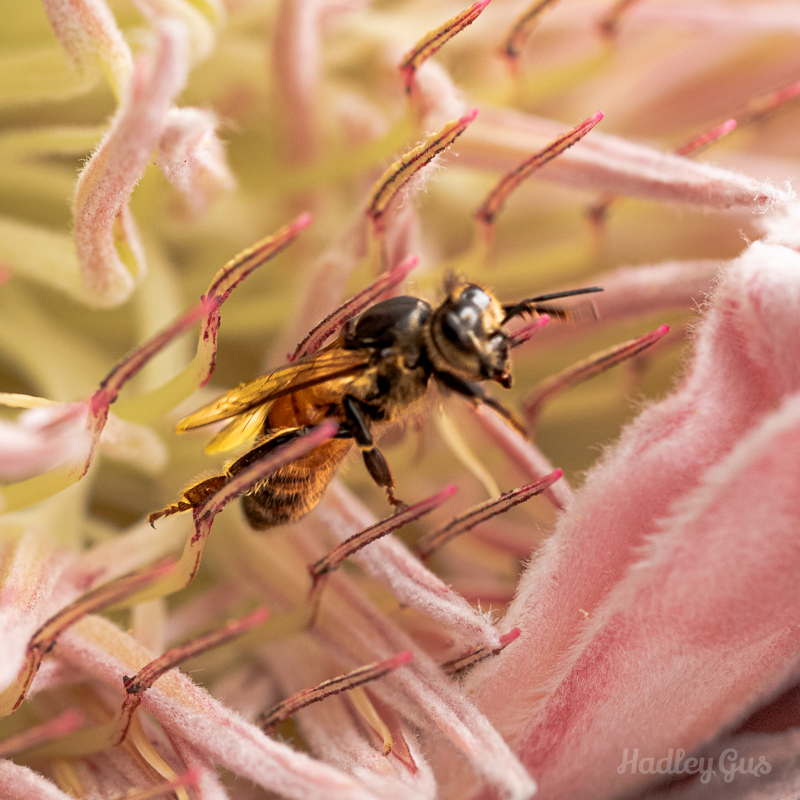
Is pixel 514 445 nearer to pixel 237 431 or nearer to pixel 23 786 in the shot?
pixel 237 431

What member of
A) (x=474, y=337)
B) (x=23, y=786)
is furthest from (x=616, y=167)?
(x=23, y=786)

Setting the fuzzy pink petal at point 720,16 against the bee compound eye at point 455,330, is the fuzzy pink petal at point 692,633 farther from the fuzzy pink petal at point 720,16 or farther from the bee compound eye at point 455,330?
the fuzzy pink petal at point 720,16

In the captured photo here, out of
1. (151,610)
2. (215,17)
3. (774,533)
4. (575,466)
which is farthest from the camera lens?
(575,466)

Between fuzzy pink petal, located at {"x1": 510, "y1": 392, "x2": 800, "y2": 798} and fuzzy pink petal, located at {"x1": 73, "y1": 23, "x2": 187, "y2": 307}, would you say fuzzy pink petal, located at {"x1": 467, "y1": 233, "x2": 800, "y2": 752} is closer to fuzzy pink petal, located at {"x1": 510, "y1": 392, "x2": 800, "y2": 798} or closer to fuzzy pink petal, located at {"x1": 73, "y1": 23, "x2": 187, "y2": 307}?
fuzzy pink petal, located at {"x1": 510, "y1": 392, "x2": 800, "y2": 798}

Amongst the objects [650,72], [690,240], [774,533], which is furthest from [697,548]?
[650,72]

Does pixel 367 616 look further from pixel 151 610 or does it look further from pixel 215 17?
pixel 215 17

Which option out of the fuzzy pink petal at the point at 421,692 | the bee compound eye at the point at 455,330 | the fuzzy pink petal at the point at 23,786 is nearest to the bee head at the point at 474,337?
the bee compound eye at the point at 455,330

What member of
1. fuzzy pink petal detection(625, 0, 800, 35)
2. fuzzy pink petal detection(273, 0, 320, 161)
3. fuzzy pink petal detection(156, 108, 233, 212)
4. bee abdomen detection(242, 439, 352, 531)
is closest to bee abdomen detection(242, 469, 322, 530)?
bee abdomen detection(242, 439, 352, 531)

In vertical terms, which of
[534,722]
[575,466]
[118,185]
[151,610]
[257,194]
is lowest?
[534,722]
